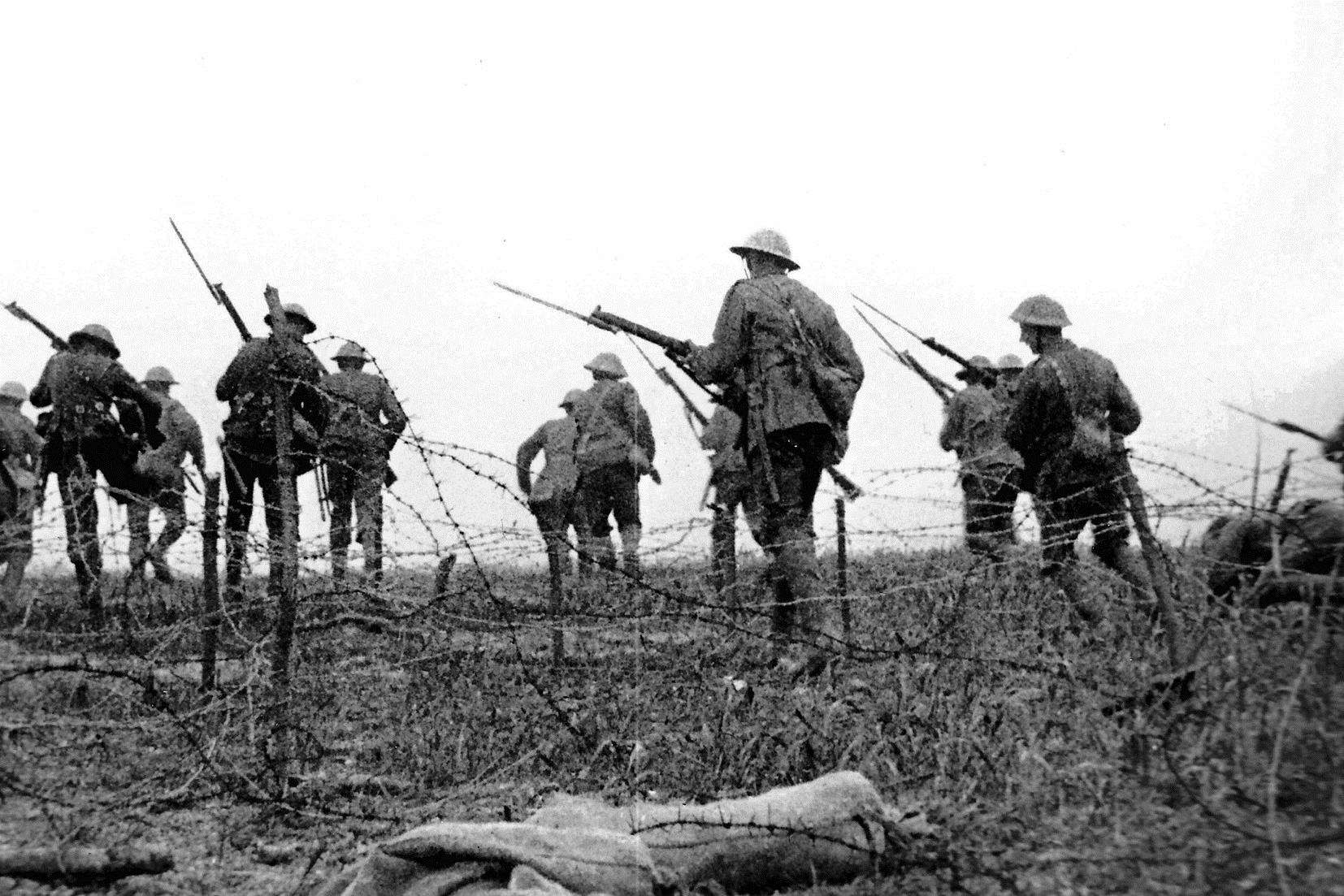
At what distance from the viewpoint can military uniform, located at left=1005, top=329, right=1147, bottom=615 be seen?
827 cm

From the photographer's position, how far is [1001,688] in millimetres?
5098

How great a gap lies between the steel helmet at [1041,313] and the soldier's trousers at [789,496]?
1849 millimetres

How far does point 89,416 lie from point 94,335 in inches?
26.4

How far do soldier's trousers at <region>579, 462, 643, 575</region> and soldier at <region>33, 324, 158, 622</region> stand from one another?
433cm

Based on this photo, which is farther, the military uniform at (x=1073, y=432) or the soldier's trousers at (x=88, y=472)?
the soldier's trousers at (x=88, y=472)

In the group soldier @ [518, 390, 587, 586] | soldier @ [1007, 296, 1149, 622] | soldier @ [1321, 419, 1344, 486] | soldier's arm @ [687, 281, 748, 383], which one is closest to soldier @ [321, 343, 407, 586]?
soldier @ [518, 390, 587, 586]

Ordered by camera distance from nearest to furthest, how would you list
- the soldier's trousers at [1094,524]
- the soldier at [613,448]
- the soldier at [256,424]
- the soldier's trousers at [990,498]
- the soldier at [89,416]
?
the soldier's trousers at [1094,524]
the soldier at [256,424]
the soldier at [89,416]
the soldier's trousers at [990,498]
the soldier at [613,448]

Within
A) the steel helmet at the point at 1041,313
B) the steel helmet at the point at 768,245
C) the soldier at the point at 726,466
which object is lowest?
the soldier at the point at 726,466

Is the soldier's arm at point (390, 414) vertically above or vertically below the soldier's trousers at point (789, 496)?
above

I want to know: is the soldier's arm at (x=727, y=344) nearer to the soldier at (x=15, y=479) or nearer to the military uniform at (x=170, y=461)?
the soldier at (x=15, y=479)

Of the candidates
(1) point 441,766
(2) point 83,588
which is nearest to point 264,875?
(1) point 441,766

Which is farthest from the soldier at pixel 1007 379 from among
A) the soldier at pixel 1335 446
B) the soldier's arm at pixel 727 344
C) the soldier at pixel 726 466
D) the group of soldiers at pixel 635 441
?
the soldier at pixel 1335 446

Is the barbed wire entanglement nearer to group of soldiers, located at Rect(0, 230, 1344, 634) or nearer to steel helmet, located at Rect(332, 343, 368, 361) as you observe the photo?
group of soldiers, located at Rect(0, 230, 1344, 634)

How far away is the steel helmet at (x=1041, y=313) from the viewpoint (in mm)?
8516
